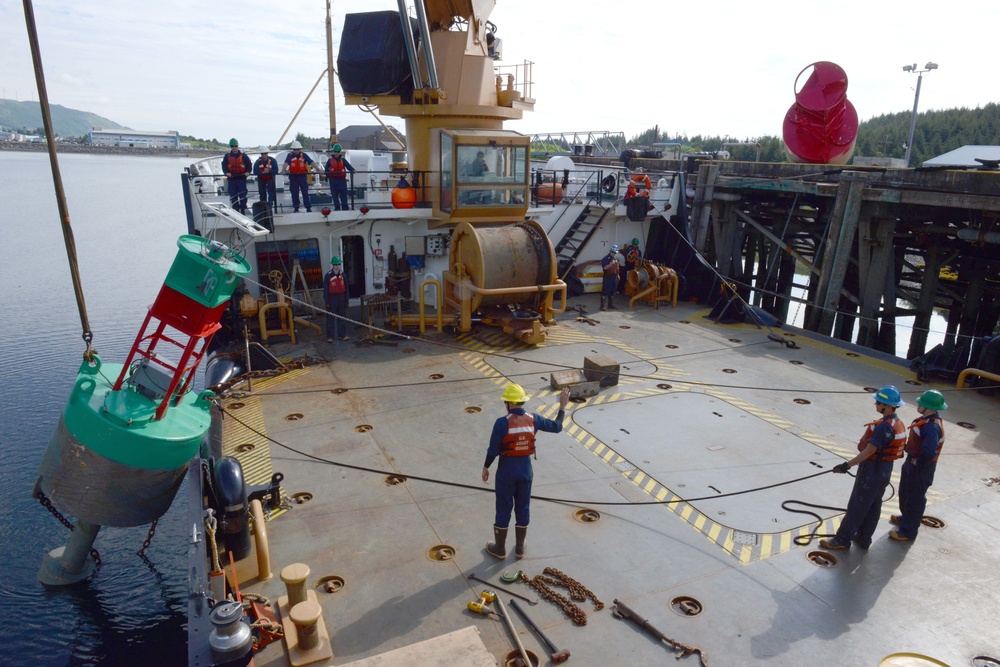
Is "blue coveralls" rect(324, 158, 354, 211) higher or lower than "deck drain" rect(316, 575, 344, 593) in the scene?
higher

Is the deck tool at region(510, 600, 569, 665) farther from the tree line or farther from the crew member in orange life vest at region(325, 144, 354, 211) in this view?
the tree line

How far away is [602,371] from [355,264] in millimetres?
6526

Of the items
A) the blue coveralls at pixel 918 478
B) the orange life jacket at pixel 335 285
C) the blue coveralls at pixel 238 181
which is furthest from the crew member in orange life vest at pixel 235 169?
the blue coveralls at pixel 918 478

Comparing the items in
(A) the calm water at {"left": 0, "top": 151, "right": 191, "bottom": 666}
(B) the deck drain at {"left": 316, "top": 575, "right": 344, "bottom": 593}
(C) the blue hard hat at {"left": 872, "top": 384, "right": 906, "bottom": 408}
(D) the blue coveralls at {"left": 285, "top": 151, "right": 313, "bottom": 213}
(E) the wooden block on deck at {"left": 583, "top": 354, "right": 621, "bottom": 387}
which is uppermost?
(D) the blue coveralls at {"left": 285, "top": 151, "right": 313, "bottom": 213}

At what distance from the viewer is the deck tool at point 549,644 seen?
4.49m

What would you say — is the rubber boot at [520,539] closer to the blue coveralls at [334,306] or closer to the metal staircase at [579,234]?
the blue coveralls at [334,306]

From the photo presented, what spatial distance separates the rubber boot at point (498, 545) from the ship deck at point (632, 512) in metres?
0.08

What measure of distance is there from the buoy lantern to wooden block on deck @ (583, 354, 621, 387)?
17.7 ft

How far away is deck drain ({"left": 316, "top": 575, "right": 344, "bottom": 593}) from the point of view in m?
5.25

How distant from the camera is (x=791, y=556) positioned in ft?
18.9

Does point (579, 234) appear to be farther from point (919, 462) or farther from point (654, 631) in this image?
point (654, 631)

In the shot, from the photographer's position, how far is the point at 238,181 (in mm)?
12500

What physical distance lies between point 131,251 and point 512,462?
A: 35.3 meters

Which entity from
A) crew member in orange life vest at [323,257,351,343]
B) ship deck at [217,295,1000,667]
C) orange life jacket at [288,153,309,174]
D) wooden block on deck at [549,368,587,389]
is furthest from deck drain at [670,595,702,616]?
orange life jacket at [288,153,309,174]
